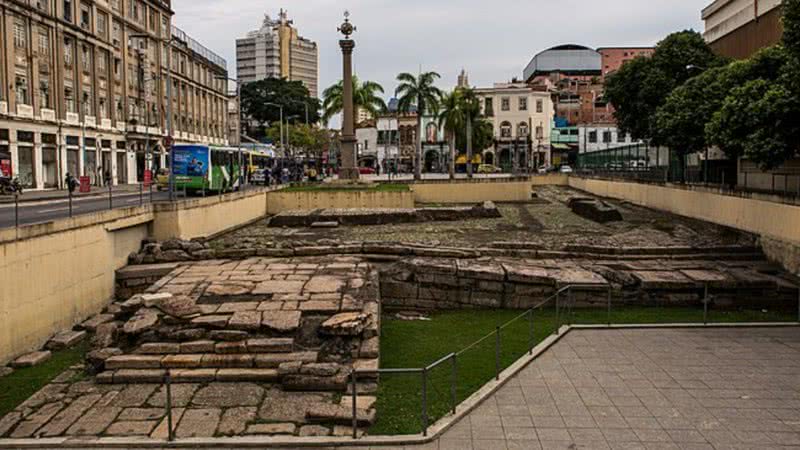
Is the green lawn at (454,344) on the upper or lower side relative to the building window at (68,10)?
lower

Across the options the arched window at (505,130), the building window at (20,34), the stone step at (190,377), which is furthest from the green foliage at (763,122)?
the arched window at (505,130)

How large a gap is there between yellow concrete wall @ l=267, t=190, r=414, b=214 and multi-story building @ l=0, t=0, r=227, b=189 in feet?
22.1

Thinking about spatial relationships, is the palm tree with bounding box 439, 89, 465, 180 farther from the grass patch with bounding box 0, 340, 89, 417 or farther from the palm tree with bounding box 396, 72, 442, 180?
the grass patch with bounding box 0, 340, 89, 417

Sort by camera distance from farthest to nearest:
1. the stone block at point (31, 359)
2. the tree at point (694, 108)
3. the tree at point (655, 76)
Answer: the tree at point (655, 76)
the tree at point (694, 108)
the stone block at point (31, 359)

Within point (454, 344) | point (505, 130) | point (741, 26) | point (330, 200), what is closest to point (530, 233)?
point (330, 200)

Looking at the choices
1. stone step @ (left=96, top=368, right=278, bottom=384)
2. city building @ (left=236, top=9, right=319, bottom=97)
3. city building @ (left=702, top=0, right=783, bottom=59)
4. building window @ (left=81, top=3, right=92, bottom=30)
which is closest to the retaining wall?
city building @ (left=702, top=0, right=783, bottom=59)

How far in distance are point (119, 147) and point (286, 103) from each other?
42.3 metres

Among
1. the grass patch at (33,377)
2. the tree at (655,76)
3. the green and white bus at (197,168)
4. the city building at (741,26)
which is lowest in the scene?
the grass patch at (33,377)

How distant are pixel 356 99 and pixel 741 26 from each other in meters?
27.3

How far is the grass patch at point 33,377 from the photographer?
9.77 metres

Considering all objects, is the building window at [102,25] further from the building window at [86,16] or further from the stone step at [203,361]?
the stone step at [203,361]

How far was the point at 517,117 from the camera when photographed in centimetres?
8000

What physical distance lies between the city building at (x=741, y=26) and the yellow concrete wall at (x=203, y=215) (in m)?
22.6

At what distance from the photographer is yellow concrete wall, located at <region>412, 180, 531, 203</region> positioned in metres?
39.4
